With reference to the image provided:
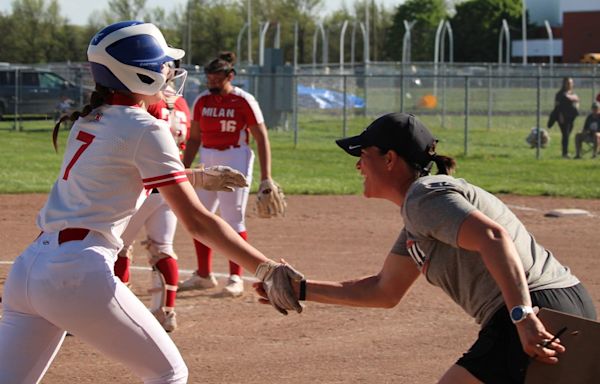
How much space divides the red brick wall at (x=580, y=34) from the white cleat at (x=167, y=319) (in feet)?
230

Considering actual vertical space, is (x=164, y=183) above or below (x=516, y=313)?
above

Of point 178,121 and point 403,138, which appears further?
point 178,121

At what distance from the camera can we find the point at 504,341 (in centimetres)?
380

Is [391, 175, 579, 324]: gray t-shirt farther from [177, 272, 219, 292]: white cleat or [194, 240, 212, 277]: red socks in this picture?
[177, 272, 219, 292]: white cleat

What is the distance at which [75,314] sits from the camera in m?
3.87

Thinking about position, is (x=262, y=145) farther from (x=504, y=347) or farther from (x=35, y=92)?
(x=35, y=92)

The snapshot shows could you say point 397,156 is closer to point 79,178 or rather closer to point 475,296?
point 475,296

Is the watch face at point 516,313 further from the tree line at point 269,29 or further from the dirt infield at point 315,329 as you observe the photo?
the tree line at point 269,29

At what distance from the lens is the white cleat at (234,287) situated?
899 cm

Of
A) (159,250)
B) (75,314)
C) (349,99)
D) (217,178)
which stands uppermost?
(349,99)

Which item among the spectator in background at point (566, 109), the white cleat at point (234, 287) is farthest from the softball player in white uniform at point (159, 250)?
the spectator in background at point (566, 109)

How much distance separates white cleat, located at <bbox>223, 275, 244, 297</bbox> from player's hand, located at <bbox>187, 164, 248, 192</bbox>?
427 centimetres

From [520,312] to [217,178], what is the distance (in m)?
1.87

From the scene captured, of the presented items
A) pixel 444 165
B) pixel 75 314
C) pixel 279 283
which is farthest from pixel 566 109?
pixel 75 314
